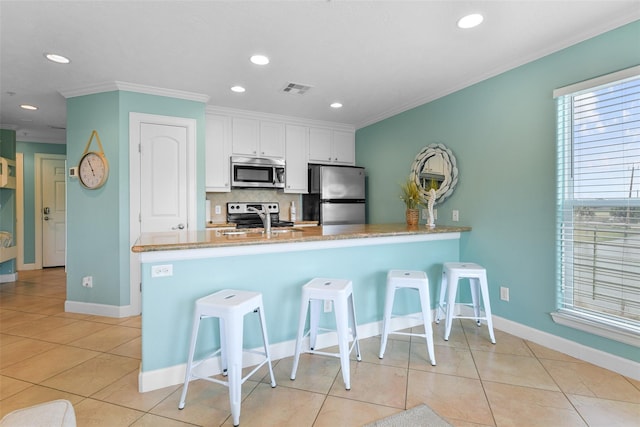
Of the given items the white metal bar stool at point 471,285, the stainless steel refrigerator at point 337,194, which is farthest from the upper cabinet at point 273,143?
the white metal bar stool at point 471,285

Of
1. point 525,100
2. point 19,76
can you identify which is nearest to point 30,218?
point 19,76

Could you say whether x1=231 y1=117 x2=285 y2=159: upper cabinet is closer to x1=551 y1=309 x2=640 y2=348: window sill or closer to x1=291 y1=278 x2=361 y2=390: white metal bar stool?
x1=291 y1=278 x2=361 y2=390: white metal bar stool

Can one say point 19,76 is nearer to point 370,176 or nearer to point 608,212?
point 370,176

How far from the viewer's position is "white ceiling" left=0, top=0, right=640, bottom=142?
2.05 metres

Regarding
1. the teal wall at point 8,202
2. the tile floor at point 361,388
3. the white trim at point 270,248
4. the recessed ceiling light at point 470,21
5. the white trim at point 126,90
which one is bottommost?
the tile floor at point 361,388

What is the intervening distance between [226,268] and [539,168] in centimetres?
258

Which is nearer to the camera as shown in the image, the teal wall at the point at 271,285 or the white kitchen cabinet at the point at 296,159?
the teal wall at the point at 271,285

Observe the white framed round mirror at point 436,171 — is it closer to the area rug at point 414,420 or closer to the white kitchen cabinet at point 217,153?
the area rug at point 414,420

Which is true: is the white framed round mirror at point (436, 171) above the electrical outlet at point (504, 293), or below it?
above

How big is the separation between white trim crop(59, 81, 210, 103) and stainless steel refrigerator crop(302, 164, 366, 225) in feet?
6.10

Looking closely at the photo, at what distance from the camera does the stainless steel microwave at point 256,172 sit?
14.2 ft

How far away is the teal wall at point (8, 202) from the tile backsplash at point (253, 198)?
10.8 feet

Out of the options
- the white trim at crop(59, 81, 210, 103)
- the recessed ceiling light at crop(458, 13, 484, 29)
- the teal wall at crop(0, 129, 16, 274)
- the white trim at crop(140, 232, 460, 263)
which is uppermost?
the recessed ceiling light at crop(458, 13, 484, 29)

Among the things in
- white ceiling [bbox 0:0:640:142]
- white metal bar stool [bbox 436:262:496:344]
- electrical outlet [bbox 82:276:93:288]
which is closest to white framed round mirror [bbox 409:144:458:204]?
white ceiling [bbox 0:0:640:142]
